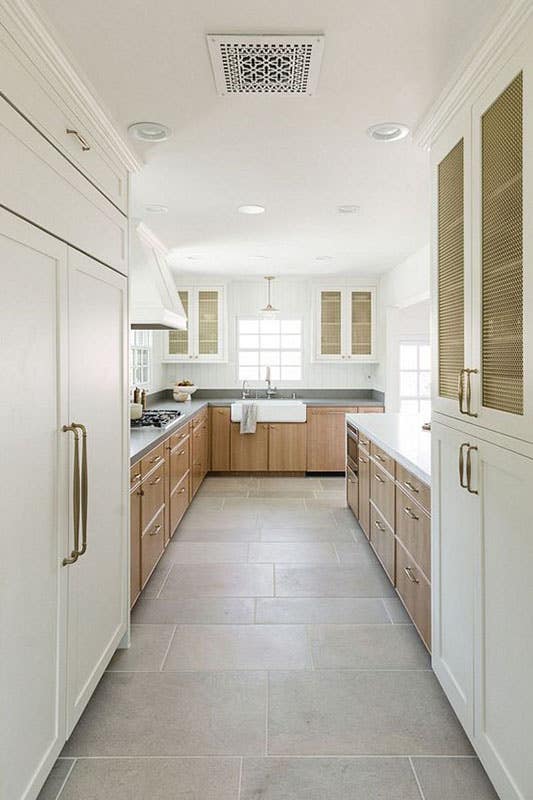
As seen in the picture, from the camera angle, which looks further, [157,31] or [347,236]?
[347,236]

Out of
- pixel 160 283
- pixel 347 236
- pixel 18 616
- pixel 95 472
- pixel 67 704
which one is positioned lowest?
pixel 67 704

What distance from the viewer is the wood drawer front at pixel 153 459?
3184 mm

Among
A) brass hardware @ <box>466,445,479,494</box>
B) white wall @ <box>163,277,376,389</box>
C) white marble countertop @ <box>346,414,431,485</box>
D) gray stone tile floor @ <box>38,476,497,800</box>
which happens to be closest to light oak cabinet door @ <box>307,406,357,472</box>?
white wall @ <box>163,277,376,389</box>

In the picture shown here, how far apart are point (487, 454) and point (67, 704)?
163 centimetres

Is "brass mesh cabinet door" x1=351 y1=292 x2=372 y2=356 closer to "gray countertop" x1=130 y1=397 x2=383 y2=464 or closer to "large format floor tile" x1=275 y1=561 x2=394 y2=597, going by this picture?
"gray countertop" x1=130 y1=397 x2=383 y2=464

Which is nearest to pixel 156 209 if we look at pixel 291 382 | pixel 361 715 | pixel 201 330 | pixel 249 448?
pixel 201 330

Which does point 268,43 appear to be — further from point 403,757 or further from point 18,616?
point 403,757

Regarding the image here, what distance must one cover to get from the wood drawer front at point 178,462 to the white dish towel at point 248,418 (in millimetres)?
1509

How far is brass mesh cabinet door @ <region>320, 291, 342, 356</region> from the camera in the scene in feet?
23.1

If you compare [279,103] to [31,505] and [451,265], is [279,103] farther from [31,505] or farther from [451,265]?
[31,505]

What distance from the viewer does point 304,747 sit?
2004 mm

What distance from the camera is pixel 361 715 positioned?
2182mm

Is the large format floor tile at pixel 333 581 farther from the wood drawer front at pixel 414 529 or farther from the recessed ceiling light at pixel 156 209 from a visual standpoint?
the recessed ceiling light at pixel 156 209

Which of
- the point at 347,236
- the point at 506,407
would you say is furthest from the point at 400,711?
the point at 347,236
